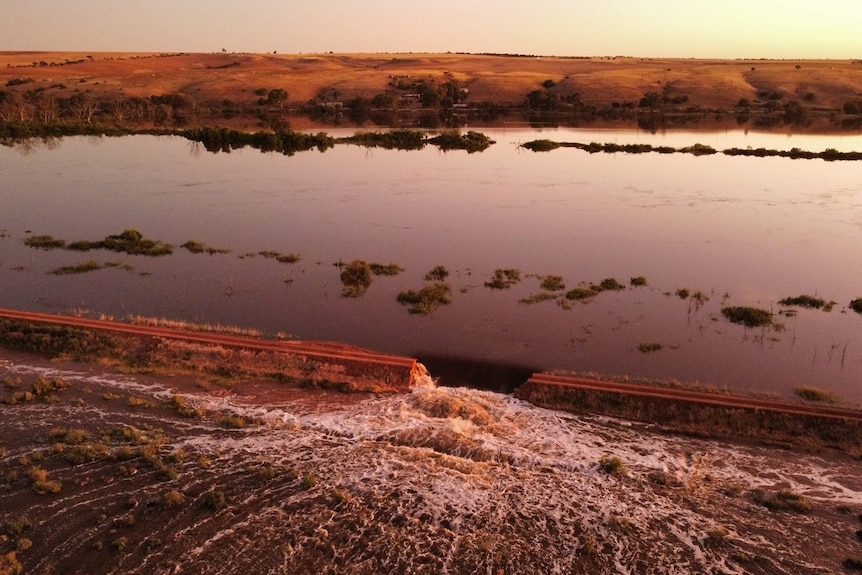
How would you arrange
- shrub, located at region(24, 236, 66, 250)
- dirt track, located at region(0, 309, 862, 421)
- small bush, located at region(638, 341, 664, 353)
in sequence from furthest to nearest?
shrub, located at region(24, 236, 66, 250), small bush, located at region(638, 341, 664, 353), dirt track, located at region(0, 309, 862, 421)

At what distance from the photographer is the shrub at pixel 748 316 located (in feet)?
60.6

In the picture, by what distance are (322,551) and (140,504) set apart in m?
3.32

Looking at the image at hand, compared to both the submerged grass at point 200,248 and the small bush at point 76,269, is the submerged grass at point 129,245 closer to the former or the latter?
the submerged grass at point 200,248

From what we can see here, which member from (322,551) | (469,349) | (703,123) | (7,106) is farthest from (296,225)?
(703,123)

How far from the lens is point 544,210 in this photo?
1313 inches

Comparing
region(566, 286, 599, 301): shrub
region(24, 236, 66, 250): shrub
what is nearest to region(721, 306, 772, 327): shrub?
region(566, 286, 599, 301): shrub

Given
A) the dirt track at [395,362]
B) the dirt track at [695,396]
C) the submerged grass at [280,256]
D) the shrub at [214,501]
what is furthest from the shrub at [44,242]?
the dirt track at [695,396]

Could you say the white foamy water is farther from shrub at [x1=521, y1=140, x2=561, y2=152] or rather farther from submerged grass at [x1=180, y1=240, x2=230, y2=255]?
shrub at [x1=521, y1=140, x2=561, y2=152]

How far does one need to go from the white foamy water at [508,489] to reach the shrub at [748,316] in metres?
6.97

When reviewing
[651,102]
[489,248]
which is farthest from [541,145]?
[651,102]

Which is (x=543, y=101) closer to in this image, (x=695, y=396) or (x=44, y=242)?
(x=44, y=242)

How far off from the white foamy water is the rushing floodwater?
3.15 metres

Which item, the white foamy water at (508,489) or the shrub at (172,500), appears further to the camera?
the shrub at (172,500)

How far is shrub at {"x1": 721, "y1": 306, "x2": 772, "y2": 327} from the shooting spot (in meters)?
18.5
